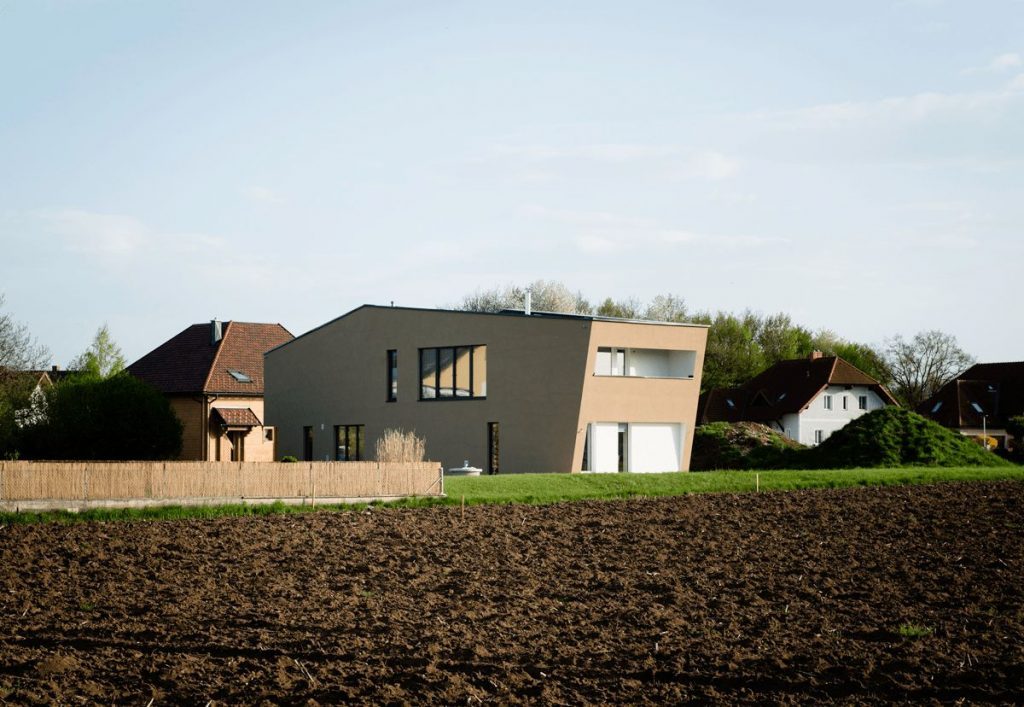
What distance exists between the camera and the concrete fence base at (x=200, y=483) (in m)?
22.3

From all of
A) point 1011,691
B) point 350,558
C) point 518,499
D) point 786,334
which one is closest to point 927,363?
point 786,334

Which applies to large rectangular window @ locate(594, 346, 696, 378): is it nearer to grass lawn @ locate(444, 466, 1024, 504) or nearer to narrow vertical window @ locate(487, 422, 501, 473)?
narrow vertical window @ locate(487, 422, 501, 473)

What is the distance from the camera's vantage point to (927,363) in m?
73.6

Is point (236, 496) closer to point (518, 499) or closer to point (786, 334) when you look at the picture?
point (518, 499)

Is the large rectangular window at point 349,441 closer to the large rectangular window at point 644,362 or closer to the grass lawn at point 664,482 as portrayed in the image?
the large rectangular window at point 644,362

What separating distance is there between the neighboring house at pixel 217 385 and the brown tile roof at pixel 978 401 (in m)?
35.8

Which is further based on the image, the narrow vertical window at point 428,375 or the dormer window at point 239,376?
the dormer window at point 239,376

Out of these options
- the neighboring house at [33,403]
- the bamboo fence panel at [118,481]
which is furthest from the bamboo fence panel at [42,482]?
the neighboring house at [33,403]

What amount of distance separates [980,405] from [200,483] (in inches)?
1987

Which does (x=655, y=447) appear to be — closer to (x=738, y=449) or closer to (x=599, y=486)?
(x=599, y=486)

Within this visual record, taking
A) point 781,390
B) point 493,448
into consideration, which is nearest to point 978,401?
point 781,390

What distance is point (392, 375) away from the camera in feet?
120

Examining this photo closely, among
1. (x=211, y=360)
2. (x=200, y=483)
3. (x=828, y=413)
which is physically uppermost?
(x=211, y=360)

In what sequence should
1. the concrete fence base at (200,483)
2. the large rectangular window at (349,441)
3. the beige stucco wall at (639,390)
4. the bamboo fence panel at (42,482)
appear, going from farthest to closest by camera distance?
the large rectangular window at (349,441) < the beige stucco wall at (639,390) < the concrete fence base at (200,483) < the bamboo fence panel at (42,482)
